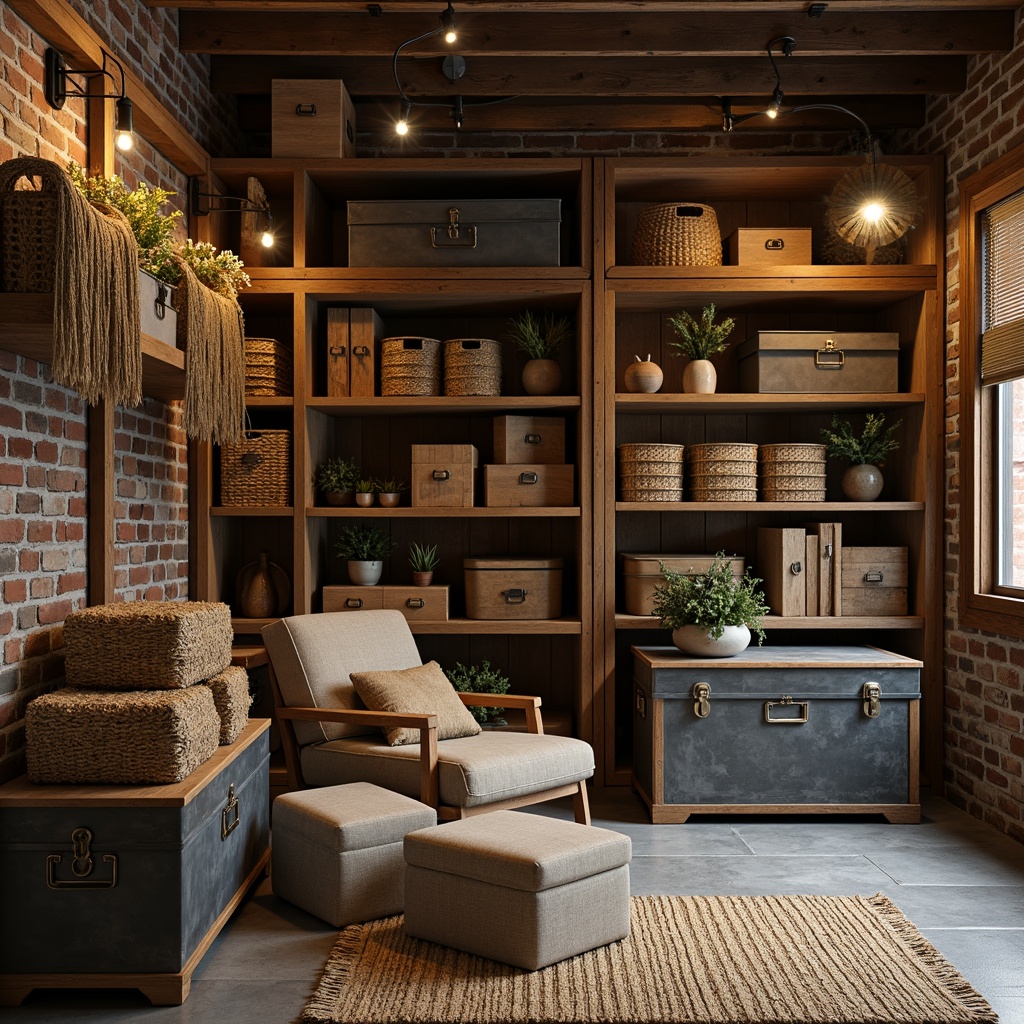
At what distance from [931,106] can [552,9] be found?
1969 millimetres

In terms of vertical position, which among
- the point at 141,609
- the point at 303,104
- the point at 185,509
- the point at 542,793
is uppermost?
the point at 303,104

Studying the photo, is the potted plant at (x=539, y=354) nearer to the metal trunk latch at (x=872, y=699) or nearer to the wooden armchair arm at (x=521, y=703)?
the wooden armchair arm at (x=521, y=703)

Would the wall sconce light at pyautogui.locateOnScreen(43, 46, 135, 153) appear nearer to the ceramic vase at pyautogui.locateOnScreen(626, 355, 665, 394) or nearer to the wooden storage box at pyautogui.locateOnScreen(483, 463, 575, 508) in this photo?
the wooden storage box at pyautogui.locateOnScreen(483, 463, 575, 508)

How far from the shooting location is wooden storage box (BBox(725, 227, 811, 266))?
4.46 metres

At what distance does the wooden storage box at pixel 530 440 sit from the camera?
4.52 meters

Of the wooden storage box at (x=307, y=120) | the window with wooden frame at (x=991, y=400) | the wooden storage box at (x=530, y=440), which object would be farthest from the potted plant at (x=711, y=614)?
the wooden storage box at (x=307, y=120)

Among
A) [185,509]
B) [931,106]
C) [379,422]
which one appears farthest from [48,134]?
[931,106]

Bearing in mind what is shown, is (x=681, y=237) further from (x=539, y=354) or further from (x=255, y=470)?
(x=255, y=470)

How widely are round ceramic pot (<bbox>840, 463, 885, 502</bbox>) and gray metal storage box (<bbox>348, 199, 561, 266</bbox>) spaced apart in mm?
1646

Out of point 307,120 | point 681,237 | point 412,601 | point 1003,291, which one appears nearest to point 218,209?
point 307,120

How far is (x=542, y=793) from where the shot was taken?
139 inches

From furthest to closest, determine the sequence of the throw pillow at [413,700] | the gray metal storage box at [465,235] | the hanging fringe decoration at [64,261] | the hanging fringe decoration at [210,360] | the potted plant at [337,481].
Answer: the potted plant at [337,481] < the gray metal storage box at [465,235] < the throw pillow at [413,700] < the hanging fringe decoration at [210,360] < the hanging fringe decoration at [64,261]

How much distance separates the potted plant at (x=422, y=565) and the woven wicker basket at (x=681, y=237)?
5.44ft

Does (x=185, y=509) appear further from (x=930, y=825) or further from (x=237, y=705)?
(x=930, y=825)
